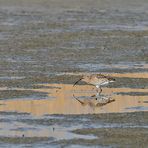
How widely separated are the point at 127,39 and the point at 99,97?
10.6 meters

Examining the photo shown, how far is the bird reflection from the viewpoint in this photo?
634 inches

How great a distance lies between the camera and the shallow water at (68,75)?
1345cm

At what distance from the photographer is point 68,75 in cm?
1939

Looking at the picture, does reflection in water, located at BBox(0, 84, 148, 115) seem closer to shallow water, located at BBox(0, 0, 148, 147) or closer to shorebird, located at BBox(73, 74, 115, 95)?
shallow water, located at BBox(0, 0, 148, 147)

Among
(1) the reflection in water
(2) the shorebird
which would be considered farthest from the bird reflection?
→ (2) the shorebird

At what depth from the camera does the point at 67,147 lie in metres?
12.0

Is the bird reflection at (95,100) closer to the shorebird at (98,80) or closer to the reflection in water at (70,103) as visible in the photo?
the reflection in water at (70,103)

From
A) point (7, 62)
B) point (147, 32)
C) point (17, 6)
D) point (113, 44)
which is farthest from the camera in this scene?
point (17, 6)

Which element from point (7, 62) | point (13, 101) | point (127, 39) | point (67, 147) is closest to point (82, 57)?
point (7, 62)

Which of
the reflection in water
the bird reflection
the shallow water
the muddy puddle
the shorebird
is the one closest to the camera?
the muddy puddle

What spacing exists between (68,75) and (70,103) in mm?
3298

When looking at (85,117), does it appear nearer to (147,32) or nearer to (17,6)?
(147,32)

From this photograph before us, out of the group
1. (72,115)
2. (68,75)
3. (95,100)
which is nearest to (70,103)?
(95,100)

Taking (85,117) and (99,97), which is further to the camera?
(99,97)
